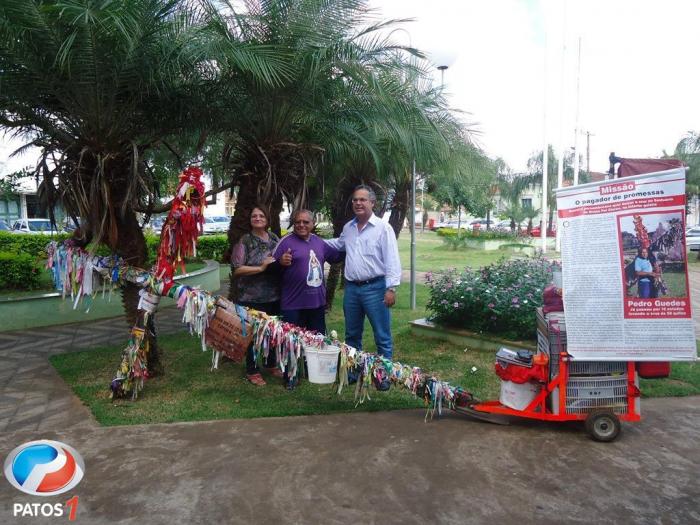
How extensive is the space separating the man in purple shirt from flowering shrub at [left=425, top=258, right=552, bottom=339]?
2.27 metres

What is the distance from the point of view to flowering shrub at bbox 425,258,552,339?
5.98m

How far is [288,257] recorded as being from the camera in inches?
181

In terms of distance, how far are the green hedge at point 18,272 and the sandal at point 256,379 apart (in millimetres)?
5530

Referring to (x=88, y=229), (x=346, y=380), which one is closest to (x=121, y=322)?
(x=88, y=229)

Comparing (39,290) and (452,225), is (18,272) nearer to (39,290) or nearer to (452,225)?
(39,290)

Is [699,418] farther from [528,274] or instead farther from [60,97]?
[60,97]

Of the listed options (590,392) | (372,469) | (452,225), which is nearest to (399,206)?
(590,392)

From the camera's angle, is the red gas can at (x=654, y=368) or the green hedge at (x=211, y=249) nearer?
the red gas can at (x=654, y=368)

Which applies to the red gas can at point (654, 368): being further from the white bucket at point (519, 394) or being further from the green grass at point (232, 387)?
the green grass at point (232, 387)

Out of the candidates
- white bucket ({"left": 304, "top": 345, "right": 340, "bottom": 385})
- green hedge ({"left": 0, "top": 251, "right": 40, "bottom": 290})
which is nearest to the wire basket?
white bucket ({"left": 304, "top": 345, "right": 340, "bottom": 385})

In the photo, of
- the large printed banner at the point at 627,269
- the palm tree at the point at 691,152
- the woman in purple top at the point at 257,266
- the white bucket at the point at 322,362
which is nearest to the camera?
the large printed banner at the point at 627,269

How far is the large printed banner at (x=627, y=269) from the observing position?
11.0 feet

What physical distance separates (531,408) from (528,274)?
10.8 feet

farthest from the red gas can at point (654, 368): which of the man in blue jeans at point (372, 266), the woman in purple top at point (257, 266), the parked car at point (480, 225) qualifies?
the parked car at point (480, 225)
